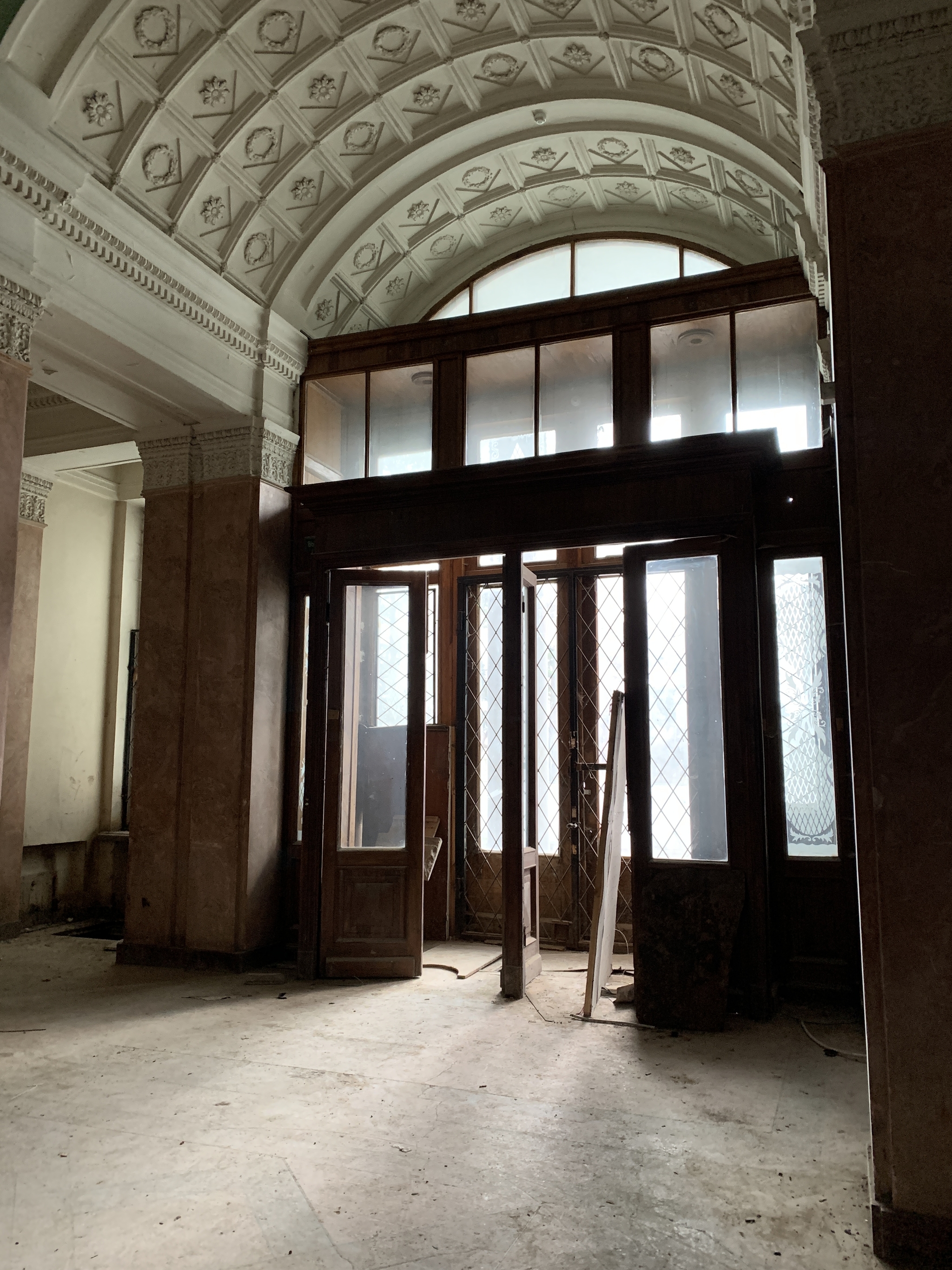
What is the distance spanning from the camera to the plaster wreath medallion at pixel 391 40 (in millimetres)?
5598

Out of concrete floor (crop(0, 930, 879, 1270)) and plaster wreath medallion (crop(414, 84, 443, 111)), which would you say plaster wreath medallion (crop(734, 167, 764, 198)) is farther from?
concrete floor (crop(0, 930, 879, 1270))

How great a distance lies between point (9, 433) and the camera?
15.0ft

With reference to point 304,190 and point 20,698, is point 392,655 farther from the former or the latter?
point 20,698

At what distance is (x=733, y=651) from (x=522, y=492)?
1.65 m

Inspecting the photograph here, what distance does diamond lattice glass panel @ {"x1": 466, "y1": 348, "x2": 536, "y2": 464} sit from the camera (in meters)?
6.38

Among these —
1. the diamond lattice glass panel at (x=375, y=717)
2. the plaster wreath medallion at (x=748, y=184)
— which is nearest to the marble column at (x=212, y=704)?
the diamond lattice glass panel at (x=375, y=717)

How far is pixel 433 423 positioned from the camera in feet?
21.6

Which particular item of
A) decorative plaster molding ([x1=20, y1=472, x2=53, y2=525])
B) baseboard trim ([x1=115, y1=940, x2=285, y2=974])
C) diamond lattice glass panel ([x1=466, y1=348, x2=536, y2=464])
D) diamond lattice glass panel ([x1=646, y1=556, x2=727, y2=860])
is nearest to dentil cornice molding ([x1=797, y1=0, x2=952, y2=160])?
diamond lattice glass panel ([x1=646, y1=556, x2=727, y2=860])

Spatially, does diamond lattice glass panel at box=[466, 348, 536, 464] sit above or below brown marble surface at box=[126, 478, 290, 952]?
above

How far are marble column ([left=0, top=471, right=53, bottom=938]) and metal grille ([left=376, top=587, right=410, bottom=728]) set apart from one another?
3.32m

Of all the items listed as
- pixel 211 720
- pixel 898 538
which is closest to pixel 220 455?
pixel 211 720

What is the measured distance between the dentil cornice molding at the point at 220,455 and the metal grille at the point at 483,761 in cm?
178

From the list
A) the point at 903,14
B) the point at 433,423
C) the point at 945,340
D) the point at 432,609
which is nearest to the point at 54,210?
the point at 433,423

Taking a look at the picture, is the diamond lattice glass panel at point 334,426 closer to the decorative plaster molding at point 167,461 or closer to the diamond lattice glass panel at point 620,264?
the decorative plaster molding at point 167,461
